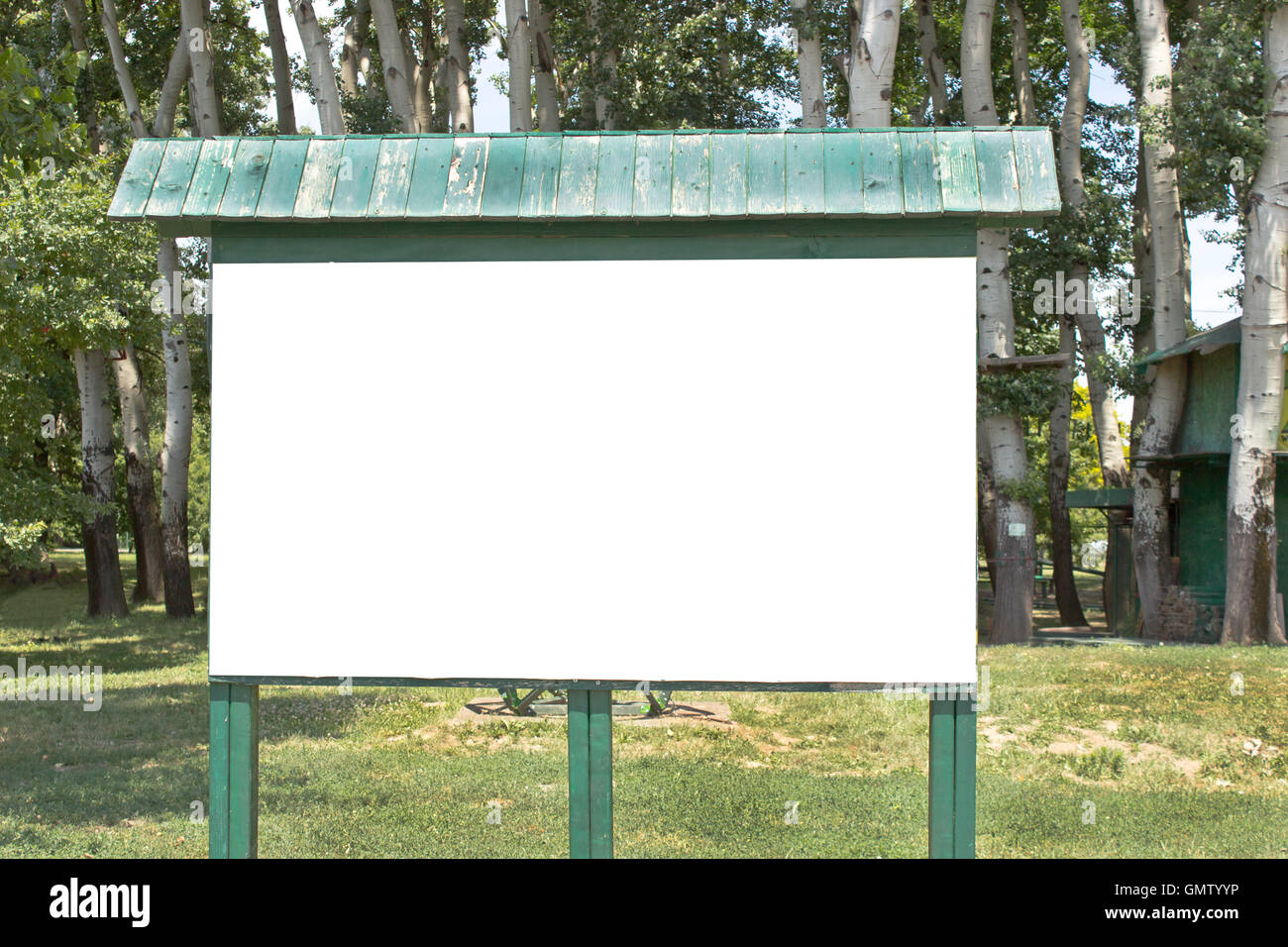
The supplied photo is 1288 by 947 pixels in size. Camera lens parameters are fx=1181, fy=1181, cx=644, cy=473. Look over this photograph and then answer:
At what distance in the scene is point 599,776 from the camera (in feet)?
15.6

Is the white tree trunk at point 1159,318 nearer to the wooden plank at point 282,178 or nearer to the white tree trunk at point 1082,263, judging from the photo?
the white tree trunk at point 1082,263

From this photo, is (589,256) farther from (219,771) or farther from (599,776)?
(219,771)

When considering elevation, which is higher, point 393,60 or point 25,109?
point 393,60

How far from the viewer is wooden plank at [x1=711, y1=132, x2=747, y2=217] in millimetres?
4543

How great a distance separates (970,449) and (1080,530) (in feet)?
149

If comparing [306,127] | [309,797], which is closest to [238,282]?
[309,797]

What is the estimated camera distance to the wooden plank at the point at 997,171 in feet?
14.7

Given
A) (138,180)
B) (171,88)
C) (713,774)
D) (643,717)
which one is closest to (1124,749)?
(713,774)

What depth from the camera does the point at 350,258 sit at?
4.70m

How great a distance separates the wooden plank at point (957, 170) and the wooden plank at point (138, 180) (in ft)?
10.2

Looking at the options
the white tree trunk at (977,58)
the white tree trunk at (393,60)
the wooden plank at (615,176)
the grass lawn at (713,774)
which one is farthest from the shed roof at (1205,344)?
the wooden plank at (615,176)

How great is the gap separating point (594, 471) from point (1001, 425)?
15075 millimetres

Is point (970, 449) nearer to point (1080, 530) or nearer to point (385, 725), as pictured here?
point (385, 725)

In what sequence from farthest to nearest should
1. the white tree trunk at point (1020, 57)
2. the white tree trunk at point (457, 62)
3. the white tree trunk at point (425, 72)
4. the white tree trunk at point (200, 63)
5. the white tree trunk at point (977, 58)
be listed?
the white tree trunk at point (425, 72)
the white tree trunk at point (1020, 57)
the white tree trunk at point (457, 62)
the white tree trunk at point (200, 63)
the white tree trunk at point (977, 58)
